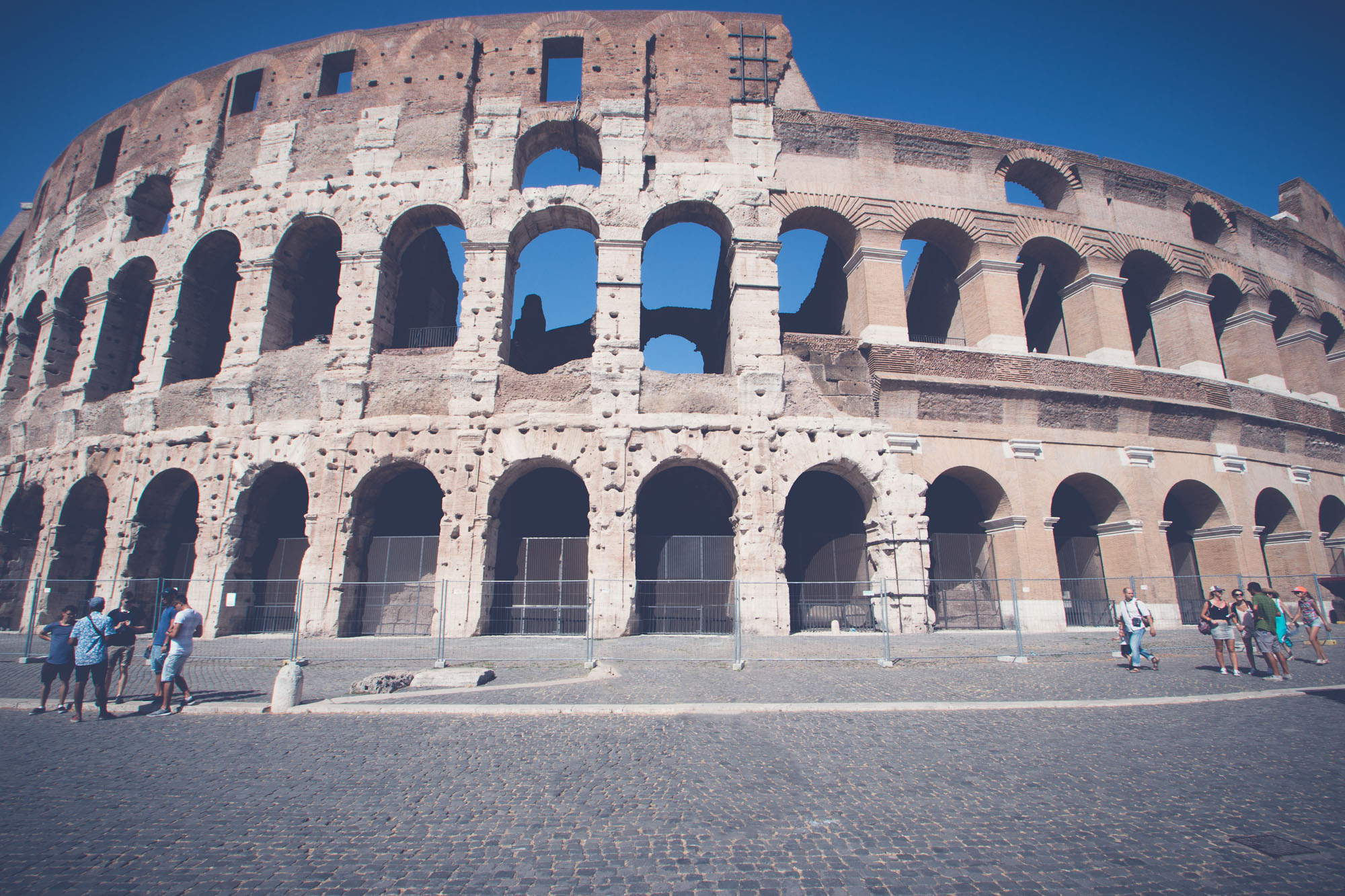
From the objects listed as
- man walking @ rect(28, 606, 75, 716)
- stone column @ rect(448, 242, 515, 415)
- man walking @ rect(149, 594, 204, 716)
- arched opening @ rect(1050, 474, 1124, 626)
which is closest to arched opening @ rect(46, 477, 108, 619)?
stone column @ rect(448, 242, 515, 415)

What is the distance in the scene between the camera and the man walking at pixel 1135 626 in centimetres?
803

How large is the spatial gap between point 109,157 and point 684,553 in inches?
Result: 805

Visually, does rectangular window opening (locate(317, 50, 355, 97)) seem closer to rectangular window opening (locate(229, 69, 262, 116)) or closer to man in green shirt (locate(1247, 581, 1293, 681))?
rectangular window opening (locate(229, 69, 262, 116))

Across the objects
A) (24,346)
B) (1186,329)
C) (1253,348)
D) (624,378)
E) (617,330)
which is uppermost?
(24,346)

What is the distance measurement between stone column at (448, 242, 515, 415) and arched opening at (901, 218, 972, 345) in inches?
362

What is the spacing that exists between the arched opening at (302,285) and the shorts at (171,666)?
903 cm

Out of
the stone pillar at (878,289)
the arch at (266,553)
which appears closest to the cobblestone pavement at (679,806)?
the arch at (266,553)

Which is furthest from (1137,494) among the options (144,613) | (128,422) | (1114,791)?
(128,422)

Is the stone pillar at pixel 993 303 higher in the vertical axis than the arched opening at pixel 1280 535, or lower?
higher

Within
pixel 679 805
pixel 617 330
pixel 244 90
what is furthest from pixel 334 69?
pixel 679 805

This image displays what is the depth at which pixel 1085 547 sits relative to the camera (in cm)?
1416

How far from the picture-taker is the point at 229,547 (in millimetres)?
12602

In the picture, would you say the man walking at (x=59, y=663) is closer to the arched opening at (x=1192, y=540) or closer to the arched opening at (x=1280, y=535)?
the arched opening at (x=1192, y=540)

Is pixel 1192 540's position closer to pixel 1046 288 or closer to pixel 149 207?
pixel 1046 288
